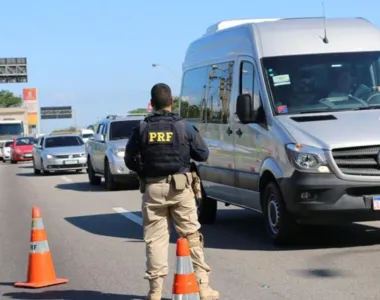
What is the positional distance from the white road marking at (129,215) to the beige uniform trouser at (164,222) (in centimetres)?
637

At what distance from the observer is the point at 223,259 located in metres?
9.11

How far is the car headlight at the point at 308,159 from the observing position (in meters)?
8.67

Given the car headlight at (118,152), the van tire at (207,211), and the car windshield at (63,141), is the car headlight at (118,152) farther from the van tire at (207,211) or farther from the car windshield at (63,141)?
the car windshield at (63,141)

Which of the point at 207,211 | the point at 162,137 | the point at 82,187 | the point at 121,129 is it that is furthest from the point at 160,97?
the point at 82,187

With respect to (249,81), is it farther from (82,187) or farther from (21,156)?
(21,156)

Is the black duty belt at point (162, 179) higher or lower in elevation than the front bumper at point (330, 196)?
higher

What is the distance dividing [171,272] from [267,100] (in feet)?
8.30

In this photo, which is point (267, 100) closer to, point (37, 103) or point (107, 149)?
point (107, 149)

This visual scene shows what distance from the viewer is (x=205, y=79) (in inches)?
477

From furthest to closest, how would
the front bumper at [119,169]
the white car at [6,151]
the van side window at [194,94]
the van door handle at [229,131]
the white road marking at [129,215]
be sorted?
the white car at [6,151]
the front bumper at [119,169]
the white road marking at [129,215]
the van side window at [194,94]
the van door handle at [229,131]

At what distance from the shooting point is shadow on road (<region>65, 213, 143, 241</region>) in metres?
11.8

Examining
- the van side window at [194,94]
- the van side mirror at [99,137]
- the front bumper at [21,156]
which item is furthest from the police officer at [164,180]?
the front bumper at [21,156]

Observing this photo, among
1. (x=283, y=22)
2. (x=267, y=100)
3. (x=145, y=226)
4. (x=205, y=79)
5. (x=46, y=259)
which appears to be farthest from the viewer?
(x=205, y=79)

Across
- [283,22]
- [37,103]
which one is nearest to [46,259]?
[283,22]
